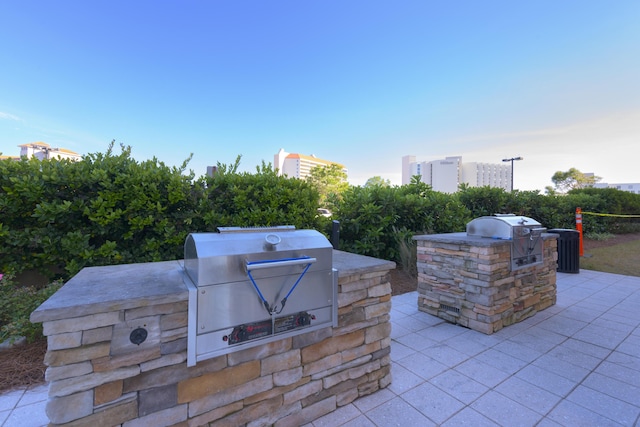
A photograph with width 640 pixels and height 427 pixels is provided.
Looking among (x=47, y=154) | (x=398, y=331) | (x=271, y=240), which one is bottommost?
(x=398, y=331)

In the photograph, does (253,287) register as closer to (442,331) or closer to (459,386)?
(459,386)

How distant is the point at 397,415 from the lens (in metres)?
1.79

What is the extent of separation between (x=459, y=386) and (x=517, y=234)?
2.03 metres

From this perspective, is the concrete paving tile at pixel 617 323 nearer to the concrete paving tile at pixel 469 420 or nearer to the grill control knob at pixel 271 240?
the concrete paving tile at pixel 469 420

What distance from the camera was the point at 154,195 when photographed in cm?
314

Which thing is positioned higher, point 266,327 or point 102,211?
point 102,211

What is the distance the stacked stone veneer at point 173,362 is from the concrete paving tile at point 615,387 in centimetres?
182

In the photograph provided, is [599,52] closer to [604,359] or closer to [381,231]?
[381,231]

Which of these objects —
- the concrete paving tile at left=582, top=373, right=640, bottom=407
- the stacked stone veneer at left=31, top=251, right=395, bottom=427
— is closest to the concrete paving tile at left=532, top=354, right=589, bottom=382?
the concrete paving tile at left=582, top=373, right=640, bottom=407

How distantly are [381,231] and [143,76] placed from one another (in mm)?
7136

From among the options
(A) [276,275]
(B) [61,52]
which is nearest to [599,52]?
(A) [276,275]

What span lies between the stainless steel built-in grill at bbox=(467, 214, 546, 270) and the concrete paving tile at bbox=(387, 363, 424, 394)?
194 centimetres

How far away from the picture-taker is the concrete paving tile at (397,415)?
5.62ft

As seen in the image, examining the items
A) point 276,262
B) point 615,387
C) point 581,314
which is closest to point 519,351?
point 615,387
